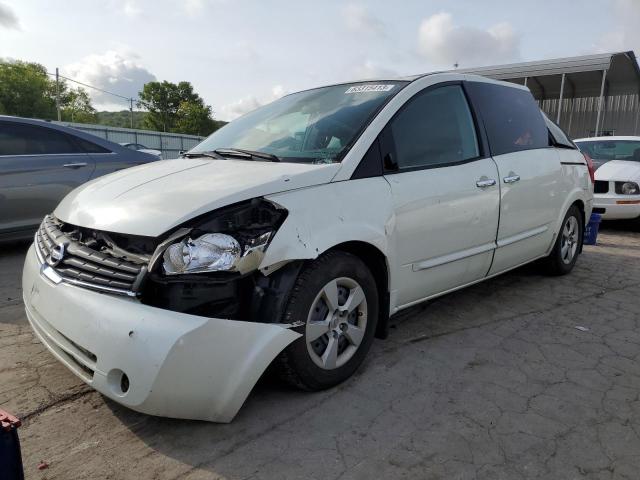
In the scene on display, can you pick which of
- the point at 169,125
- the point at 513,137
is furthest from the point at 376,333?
the point at 169,125

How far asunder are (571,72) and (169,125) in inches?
2854

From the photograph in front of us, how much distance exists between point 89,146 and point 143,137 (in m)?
33.6

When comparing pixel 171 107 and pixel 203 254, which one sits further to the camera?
pixel 171 107

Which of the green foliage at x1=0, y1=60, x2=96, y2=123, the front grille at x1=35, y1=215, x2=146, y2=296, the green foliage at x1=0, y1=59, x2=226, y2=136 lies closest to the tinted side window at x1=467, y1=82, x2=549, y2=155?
the front grille at x1=35, y1=215, x2=146, y2=296

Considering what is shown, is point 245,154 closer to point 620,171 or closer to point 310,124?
point 310,124

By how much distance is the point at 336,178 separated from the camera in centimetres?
257

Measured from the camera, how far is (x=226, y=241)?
2148 millimetres

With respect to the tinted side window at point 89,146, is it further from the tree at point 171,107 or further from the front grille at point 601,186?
the tree at point 171,107

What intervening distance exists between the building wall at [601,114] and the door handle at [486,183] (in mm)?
19059

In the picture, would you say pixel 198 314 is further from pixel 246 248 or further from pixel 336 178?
pixel 336 178

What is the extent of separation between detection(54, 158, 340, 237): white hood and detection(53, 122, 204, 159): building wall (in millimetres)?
27543

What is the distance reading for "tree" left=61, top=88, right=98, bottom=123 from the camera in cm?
7444

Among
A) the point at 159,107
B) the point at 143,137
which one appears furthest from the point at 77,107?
the point at 143,137

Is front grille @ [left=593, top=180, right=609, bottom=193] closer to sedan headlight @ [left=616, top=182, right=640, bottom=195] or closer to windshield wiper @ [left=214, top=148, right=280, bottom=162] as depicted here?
sedan headlight @ [left=616, top=182, right=640, bottom=195]
